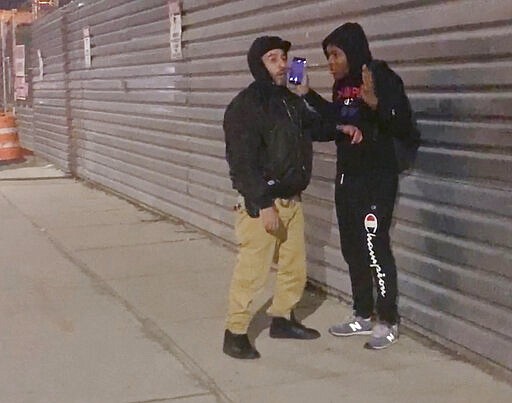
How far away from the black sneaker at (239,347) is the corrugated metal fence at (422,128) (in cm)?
104

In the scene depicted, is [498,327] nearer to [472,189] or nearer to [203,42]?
[472,189]

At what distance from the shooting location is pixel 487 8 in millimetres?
4930

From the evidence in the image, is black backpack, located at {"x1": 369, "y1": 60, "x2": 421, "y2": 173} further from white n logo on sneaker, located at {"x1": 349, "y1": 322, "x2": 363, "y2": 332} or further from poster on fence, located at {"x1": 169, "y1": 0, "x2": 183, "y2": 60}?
poster on fence, located at {"x1": 169, "y1": 0, "x2": 183, "y2": 60}

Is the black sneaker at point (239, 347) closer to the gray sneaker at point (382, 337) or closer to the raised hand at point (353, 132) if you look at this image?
the gray sneaker at point (382, 337)

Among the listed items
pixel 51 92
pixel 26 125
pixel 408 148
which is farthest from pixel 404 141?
pixel 26 125

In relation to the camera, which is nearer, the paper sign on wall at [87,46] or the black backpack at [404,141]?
the black backpack at [404,141]

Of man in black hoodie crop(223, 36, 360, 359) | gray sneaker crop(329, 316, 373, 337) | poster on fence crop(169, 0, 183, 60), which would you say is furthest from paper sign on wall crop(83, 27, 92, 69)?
gray sneaker crop(329, 316, 373, 337)

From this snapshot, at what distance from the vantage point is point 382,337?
217 inches

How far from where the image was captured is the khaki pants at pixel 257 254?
5305mm

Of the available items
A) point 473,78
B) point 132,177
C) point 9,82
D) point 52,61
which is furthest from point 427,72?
point 9,82

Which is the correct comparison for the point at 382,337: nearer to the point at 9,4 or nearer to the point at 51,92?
the point at 51,92

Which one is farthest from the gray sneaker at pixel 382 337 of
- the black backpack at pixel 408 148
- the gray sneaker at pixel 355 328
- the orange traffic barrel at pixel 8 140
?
the orange traffic barrel at pixel 8 140

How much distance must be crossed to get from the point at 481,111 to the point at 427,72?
57 cm

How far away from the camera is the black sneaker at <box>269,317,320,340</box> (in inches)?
225
